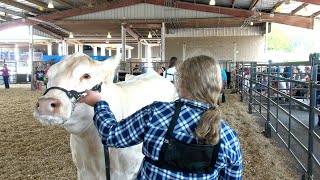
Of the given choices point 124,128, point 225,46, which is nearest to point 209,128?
point 124,128

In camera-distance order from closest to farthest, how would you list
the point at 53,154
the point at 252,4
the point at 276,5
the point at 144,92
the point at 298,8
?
1. the point at 144,92
2. the point at 53,154
3. the point at 298,8
4. the point at 276,5
5. the point at 252,4

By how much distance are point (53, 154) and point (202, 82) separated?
398 cm

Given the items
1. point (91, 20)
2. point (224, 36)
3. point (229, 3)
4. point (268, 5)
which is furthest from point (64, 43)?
point (268, 5)

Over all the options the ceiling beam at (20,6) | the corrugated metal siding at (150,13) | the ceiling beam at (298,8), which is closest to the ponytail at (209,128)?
the ceiling beam at (298,8)

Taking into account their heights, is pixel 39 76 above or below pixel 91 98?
below

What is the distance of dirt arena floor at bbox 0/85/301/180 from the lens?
393 cm

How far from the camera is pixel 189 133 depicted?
1273mm

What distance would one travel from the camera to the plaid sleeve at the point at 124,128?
4.41 ft

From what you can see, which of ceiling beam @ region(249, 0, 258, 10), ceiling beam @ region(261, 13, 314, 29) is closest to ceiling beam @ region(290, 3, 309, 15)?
ceiling beam @ region(261, 13, 314, 29)

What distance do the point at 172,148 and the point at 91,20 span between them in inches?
667

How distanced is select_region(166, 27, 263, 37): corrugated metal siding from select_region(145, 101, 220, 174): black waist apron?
1939cm

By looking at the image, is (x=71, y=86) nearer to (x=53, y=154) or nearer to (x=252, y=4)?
(x=53, y=154)

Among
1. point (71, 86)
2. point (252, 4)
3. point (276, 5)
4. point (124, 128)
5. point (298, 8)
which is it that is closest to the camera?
point (124, 128)

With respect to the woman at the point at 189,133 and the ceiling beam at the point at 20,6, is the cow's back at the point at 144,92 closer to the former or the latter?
the woman at the point at 189,133
